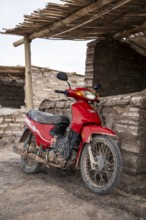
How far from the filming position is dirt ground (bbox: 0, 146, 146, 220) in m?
3.25

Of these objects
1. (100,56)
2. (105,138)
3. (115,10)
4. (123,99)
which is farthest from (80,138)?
(100,56)

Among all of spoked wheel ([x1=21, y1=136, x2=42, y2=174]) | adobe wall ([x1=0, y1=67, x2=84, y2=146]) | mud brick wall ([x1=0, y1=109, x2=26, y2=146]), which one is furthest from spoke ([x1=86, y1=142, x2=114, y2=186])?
mud brick wall ([x1=0, y1=109, x2=26, y2=146])

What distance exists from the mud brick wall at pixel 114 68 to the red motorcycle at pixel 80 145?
222 centimetres

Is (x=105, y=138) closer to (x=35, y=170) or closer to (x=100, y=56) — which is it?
(x=35, y=170)

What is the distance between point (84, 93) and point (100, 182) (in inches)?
46.9

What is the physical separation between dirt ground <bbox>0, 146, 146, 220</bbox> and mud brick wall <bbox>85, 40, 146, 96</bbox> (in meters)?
2.68

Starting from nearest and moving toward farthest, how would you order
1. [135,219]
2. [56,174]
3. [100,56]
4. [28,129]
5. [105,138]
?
[135,219]
[105,138]
[56,174]
[28,129]
[100,56]

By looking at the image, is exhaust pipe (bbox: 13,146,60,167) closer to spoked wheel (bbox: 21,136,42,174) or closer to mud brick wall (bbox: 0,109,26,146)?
spoked wheel (bbox: 21,136,42,174)

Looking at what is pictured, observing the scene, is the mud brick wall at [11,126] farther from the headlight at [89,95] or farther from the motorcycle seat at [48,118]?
the headlight at [89,95]

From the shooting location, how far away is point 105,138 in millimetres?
3941

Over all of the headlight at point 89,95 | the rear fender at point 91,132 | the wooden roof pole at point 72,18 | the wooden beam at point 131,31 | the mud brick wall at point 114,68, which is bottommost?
the rear fender at point 91,132

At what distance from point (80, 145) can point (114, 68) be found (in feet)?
10.8

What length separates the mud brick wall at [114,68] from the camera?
6.96 m

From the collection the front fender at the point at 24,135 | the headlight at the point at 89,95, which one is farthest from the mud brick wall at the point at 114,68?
the headlight at the point at 89,95
